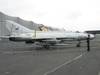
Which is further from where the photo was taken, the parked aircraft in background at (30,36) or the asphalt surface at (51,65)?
the parked aircraft in background at (30,36)

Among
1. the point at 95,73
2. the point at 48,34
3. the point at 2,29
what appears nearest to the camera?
the point at 95,73

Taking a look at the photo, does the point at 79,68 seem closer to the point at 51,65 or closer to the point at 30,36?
the point at 51,65

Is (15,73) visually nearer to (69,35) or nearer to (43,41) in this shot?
(43,41)

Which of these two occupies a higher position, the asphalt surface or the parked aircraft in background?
the parked aircraft in background

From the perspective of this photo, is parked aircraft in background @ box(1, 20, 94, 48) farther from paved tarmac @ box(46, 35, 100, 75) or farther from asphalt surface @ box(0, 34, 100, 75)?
paved tarmac @ box(46, 35, 100, 75)

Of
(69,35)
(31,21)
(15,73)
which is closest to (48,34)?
(69,35)

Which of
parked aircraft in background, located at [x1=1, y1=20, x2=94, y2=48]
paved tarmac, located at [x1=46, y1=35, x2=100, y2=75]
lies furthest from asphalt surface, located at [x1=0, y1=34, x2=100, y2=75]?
parked aircraft in background, located at [x1=1, y1=20, x2=94, y2=48]

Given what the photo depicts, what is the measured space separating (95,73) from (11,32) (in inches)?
968

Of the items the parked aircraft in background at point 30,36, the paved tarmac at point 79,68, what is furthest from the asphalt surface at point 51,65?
the parked aircraft in background at point 30,36

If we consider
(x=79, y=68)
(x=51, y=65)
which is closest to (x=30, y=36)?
(x=51, y=65)

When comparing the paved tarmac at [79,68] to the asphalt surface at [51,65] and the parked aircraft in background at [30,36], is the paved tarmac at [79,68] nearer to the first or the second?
the asphalt surface at [51,65]

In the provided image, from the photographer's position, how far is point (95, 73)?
38.5ft

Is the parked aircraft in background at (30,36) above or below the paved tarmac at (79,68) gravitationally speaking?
above

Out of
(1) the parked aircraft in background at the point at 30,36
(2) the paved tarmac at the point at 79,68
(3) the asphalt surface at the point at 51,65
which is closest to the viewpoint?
(2) the paved tarmac at the point at 79,68
